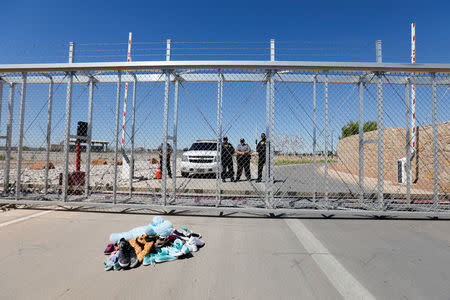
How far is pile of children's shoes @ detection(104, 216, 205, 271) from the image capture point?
8.34 ft

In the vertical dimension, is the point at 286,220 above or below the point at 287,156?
below

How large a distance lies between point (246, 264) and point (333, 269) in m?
1.02

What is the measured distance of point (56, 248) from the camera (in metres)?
2.96

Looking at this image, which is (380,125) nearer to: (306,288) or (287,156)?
(287,156)

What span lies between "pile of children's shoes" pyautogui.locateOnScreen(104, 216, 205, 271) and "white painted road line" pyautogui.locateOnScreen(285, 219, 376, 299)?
1571 millimetres

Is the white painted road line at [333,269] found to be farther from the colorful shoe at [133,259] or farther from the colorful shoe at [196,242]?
the colorful shoe at [133,259]

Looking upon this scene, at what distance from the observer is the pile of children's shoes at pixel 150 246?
8.34ft

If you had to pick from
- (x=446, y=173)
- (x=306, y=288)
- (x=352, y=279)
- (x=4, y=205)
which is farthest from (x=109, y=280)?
(x=446, y=173)

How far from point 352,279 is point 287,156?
10.9 ft

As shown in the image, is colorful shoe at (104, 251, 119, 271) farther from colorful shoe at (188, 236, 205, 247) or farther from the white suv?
the white suv

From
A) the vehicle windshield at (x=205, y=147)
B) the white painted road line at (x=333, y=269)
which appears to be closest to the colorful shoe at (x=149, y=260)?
the white painted road line at (x=333, y=269)

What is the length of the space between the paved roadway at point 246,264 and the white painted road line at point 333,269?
11mm

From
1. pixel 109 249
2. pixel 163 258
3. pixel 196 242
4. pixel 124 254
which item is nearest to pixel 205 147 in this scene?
pixel 196 242

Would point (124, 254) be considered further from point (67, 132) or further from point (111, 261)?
point (67, 132)
